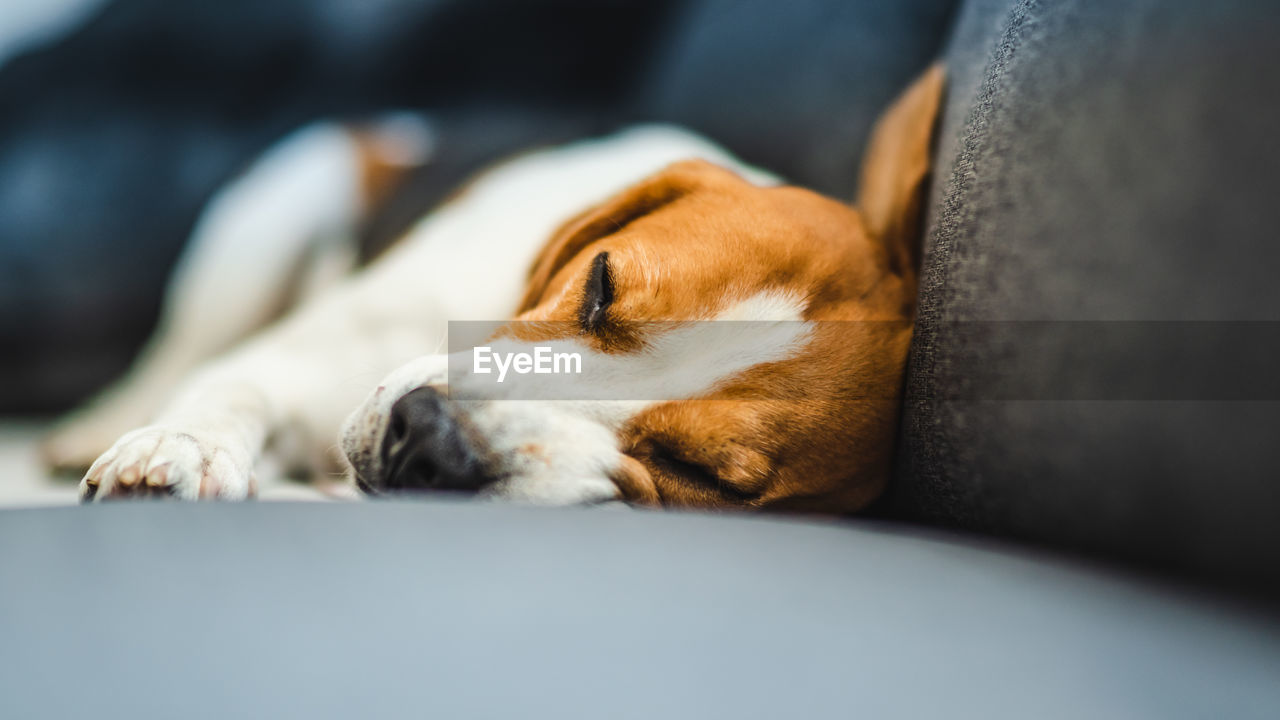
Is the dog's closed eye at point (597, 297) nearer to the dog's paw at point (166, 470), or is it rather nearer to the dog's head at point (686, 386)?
the dog's head at point (686, 386)

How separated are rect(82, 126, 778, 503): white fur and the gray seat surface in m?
0.26

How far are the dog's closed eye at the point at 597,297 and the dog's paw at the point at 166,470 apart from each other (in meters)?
0.52

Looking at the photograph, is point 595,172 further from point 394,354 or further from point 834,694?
point 834,694

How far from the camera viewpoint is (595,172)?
1731 millimetres

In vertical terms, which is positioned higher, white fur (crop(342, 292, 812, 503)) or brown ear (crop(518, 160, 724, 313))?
brown ear (crop(518, 160, 724, 313))

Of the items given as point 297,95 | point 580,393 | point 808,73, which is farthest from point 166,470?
point 808,73

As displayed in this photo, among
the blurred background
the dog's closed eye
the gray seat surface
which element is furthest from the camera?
the blurred background

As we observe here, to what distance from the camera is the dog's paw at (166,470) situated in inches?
35.3

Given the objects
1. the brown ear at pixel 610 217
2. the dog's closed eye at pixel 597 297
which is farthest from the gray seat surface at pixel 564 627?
the brown ear at pixel 610 217

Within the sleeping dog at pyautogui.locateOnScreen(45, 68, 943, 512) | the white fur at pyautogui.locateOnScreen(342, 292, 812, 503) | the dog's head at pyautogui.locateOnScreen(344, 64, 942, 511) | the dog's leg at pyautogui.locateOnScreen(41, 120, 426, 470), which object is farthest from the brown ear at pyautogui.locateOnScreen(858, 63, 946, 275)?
the dog's leg at pyautogui.locateOnScreen(41, 120, 426, 470)

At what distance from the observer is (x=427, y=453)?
95cm

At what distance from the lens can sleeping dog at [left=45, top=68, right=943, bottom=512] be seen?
3.32ft

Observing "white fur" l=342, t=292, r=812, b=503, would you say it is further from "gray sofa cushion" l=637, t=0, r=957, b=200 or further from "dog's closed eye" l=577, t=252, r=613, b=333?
"gray sofa cushion" l=637, t=0, r=957, b=200

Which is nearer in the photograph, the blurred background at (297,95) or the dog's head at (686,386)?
the dog's head at (686,386)
